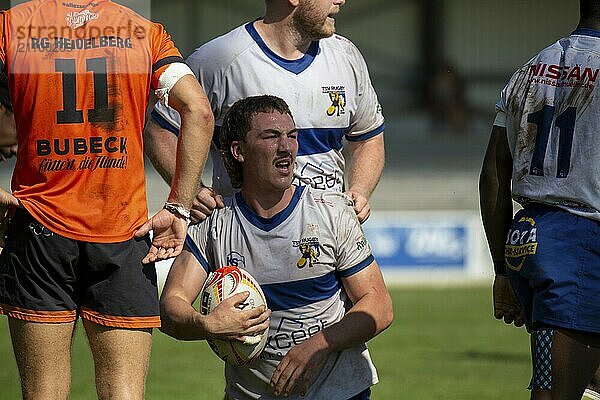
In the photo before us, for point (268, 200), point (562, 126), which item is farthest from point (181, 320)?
point (562, 126)

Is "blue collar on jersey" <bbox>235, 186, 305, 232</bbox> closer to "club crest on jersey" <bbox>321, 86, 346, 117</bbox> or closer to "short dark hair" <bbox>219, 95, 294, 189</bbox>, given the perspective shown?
"short dark hair" <bbox>219, 95, 294, 189</bbox>

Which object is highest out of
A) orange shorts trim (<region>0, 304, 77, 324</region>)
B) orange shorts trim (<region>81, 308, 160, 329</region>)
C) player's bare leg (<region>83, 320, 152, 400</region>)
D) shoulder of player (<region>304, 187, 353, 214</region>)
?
shoulder of player (<region>304, 187, 353, 214</region>)

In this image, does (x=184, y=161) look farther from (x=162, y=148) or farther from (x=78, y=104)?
(x=162, y=148)

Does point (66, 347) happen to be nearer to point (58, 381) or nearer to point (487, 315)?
point (58, 381)

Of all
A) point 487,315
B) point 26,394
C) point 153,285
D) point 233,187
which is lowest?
point 487,315

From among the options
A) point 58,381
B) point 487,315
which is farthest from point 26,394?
point 487,315

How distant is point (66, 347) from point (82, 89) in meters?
0.84

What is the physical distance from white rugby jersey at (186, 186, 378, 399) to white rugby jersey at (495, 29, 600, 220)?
62 cm

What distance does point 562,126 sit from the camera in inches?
147

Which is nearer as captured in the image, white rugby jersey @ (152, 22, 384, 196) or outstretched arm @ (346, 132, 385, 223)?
white rugby jersey @ (152, 22, 384, 196)

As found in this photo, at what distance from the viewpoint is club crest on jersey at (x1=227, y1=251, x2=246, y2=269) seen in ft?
12.8

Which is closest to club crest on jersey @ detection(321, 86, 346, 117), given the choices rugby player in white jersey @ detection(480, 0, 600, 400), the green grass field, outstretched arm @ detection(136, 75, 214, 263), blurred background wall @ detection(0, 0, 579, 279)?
outstretched arm @ detection(136, 75, 214, 263)

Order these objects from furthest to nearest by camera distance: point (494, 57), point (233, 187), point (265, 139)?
point (494, 57) → point (233, 187) → point (265, 139)

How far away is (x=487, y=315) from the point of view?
10320 millimetres
